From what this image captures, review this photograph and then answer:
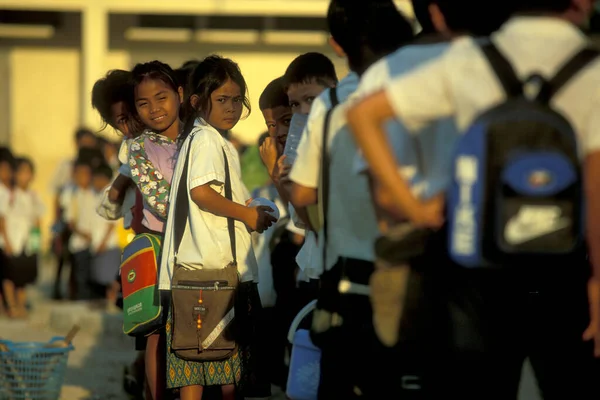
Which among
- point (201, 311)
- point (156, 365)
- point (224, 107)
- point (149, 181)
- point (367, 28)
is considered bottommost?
point (156, 365)

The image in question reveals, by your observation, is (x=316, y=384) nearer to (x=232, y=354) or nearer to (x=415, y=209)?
(x=415, y=209)

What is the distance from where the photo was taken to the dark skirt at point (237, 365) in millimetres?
5711

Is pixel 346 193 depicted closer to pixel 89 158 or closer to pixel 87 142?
pixel 89 158

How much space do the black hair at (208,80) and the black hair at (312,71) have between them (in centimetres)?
72

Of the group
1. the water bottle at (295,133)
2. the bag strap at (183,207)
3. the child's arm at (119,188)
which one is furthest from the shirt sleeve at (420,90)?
the child's arm at (119,188)

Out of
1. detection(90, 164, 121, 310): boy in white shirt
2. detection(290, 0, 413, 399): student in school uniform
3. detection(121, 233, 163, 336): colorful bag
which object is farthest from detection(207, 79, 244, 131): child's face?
detection(90, 164, 121, 310): boy in white shirt

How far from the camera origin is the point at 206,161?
18.3 ft

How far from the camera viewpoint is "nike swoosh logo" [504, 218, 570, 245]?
3.42 m

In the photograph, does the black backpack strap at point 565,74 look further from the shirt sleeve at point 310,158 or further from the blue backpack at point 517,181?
the shirt sleeve at point 310,158

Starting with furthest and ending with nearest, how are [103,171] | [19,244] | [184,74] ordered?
[103,171]
[19,244]
[184,74]

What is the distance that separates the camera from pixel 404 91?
3.51m

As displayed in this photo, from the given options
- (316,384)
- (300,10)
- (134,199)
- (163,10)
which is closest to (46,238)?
(163,10)

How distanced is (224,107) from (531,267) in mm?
2630

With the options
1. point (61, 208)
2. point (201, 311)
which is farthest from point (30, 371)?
point (61, 208)
